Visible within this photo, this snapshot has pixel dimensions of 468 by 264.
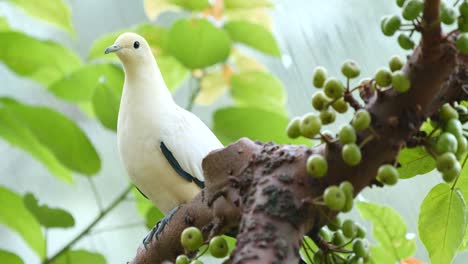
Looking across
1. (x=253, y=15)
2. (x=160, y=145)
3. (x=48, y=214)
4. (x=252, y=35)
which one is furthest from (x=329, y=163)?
(x=253, y=15)

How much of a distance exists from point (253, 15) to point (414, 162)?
85cm

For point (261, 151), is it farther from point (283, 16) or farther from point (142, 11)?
point (142, 11)

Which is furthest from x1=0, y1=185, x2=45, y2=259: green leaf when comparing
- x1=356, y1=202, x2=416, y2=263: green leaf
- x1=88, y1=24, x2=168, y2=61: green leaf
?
x1=356, y1=202, x2=416, y2=263: green leaf

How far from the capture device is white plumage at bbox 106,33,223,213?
0.78 meters

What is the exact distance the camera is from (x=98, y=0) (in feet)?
6.16

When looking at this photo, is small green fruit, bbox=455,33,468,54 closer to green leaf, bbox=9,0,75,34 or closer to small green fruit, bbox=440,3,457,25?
small green fruit, bbox=440,3,457,25

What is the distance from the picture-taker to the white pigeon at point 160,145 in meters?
0.78

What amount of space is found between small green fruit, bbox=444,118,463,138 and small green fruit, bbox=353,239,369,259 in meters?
0.10

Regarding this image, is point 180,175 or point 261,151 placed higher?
point 261,151

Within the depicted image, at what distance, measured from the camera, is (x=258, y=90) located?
1312mm

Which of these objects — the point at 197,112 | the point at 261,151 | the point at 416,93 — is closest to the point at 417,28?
the point at 416,93

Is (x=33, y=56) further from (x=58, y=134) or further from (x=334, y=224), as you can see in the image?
(x=334, y=224)

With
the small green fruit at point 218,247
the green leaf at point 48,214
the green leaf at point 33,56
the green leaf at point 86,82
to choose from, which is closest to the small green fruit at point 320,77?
the small green fruit at point 218,247

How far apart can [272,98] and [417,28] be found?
899mm
